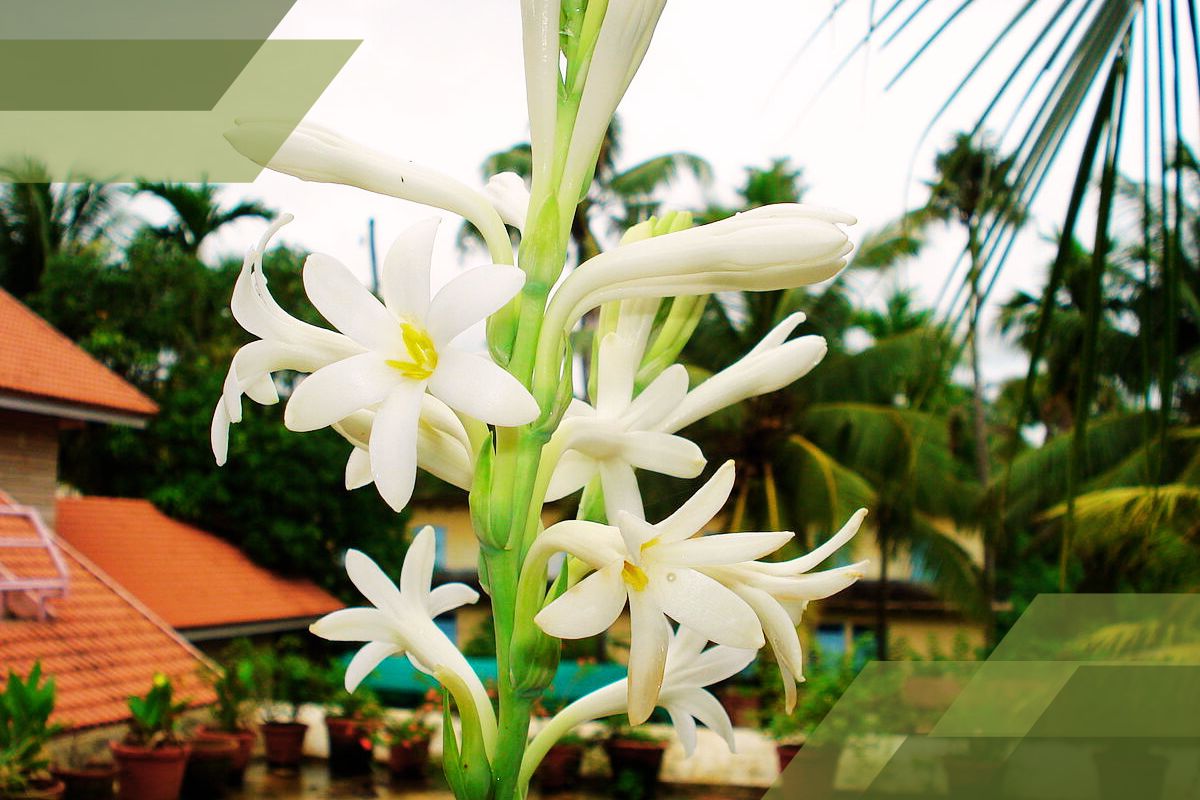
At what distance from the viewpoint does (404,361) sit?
2.43ft

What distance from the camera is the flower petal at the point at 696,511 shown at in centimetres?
70

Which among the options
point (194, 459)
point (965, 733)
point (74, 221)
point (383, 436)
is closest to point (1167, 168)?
point (383, 436)

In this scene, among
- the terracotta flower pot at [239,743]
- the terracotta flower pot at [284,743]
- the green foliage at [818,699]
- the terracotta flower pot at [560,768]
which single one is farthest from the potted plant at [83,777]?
the green foliage at [818,699]

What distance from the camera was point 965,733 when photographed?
10570mm

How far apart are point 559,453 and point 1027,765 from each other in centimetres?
1193

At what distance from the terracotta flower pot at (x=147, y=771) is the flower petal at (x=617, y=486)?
348 inches

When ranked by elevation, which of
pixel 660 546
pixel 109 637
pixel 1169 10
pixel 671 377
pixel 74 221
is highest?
pixel 74 221

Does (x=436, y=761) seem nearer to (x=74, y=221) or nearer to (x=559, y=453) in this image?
(x=559, y=453)

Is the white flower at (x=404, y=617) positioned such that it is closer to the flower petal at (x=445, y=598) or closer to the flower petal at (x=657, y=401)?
the flower petal at (x=445, y=598)

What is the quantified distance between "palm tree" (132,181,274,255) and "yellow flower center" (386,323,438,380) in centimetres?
1847

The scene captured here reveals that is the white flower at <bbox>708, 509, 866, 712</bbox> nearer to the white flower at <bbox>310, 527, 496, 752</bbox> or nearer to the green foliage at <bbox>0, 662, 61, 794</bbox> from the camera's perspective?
the white flower at <bbox>310, 527, 496, 752</bbox>

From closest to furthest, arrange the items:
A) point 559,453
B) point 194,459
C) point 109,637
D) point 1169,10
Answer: point 559,453, point 1169,10, point 109,637, point 194,459

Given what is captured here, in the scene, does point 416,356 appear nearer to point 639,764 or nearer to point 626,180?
point 639,764

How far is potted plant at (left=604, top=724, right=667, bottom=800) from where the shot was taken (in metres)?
10.4
